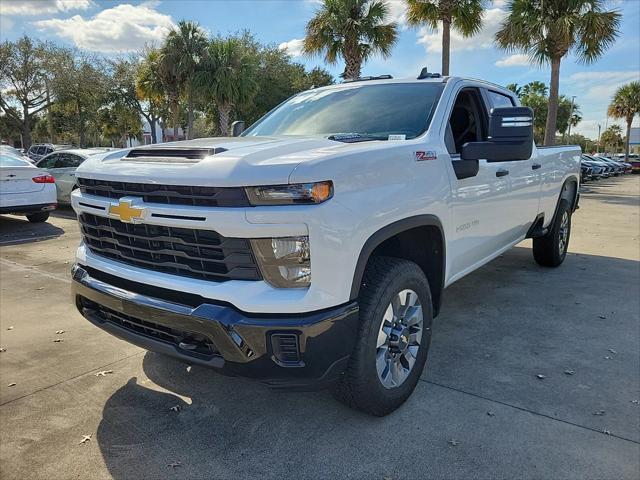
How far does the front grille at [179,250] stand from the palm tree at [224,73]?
1941cm

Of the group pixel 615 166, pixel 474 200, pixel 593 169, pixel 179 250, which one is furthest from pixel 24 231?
pixel 615 166

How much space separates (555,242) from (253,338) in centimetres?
499

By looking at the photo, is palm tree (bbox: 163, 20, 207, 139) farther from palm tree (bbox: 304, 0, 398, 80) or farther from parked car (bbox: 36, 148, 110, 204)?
parked car (bbox: 36, 148, 110, 204)

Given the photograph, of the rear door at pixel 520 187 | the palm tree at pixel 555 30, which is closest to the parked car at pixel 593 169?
the palm tree at pixel 555 30

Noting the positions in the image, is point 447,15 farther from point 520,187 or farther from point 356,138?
point 356,138

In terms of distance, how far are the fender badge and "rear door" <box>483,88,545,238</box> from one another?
1225 millimetres

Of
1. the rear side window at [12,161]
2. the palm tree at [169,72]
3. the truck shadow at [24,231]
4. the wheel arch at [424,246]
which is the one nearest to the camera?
the wheel arch at [424,246]

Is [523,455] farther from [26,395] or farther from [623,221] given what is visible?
[623,221]

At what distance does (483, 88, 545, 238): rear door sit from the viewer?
4.27 m

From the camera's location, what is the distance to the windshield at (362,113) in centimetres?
333

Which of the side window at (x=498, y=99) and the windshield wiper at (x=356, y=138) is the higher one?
the side window at (x=498, y=99)

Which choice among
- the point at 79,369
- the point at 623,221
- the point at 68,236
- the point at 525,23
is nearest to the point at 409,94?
the point at 79,369

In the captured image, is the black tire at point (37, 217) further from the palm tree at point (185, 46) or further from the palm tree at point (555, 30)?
the palm tree at point (555, 30)

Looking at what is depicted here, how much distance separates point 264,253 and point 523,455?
5.48 ft
